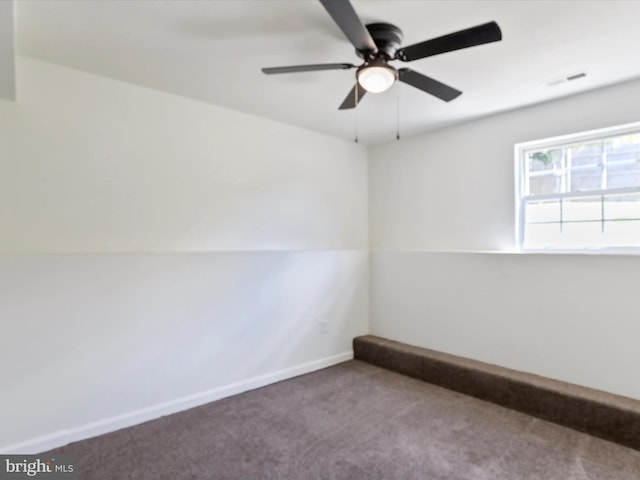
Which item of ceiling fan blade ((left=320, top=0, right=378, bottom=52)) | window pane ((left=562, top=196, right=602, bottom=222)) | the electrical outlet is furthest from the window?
ceiling fan blade ((left=320, top=0, right=378, bottom=52))

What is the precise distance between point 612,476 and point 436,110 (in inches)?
114

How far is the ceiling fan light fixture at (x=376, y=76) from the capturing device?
1.98 meters

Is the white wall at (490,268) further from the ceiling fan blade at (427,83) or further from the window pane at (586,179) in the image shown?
the ceiling fan blade at (427,83)

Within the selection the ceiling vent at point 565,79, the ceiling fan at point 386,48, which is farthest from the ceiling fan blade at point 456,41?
the ceiling vent at point 565,79

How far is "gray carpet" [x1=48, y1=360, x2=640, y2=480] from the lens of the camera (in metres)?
2.07

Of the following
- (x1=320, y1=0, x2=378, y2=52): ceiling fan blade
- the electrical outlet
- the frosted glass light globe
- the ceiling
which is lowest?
the electrical outlet

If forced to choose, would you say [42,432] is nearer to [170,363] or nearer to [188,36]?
[170,363]

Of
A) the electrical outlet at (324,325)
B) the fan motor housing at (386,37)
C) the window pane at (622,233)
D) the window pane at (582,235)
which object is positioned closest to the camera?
the fan motor housing at (386,37)

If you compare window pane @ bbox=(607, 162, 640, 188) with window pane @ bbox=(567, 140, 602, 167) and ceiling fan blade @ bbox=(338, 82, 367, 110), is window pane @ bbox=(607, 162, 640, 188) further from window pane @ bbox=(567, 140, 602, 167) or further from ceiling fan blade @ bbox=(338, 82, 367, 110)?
ceiling fan blade @ bbox=(338, 82, 367, 110)

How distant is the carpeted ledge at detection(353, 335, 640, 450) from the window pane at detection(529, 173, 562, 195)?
5.28 feet

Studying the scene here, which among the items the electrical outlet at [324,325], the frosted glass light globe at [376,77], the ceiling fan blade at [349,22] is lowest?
the electrical outlet at [324,325]

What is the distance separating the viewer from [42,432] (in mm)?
2273

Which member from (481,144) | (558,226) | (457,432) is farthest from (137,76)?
(558,226)

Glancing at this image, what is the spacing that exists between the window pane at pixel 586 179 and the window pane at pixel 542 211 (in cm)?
19
